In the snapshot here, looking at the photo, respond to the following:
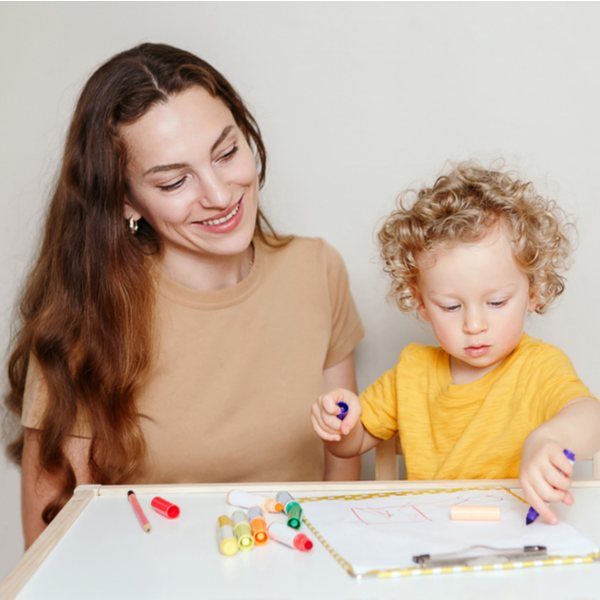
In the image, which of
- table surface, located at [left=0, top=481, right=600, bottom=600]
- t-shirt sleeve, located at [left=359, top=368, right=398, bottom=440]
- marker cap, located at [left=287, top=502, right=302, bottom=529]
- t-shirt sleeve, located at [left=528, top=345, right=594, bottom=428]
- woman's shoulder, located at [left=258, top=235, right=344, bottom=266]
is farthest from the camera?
woman's shoulder, located at [left=258, top=235, right=344, bottom=266]

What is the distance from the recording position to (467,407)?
1.05m

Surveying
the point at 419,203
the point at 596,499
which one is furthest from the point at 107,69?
the point at 596,499

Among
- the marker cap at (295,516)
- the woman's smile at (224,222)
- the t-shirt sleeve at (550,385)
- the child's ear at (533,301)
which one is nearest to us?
the marker cap at (295,516)

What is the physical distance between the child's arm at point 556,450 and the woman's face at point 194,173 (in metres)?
0.66

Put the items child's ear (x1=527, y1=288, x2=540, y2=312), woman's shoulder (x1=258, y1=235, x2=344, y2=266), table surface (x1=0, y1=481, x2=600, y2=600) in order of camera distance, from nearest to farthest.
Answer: table surface (x1=0, y1=481, x2=600, y2=600), child's ear (x1=527, y1=288, x2=540, y2=312), woman's shoulder (x1=258, y1=235, x2=344, y2=266)

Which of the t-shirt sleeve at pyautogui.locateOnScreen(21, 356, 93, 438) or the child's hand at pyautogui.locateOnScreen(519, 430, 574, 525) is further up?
the child's hand at pyautogui.locateOnScreen(519, 430, 574, 525)

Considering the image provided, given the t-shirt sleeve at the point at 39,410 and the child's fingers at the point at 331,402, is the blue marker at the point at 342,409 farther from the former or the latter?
the t-shirt sleeve at the point at 39,410

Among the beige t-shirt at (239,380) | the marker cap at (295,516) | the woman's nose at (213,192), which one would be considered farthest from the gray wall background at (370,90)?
the marker cap at (295,516)

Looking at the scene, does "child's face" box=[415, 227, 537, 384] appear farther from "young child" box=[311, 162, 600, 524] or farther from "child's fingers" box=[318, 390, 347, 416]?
"child's fingers" box=[318, 390, 347, 416]

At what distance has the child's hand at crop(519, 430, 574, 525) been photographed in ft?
2.30

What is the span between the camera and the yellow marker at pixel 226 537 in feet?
2.24

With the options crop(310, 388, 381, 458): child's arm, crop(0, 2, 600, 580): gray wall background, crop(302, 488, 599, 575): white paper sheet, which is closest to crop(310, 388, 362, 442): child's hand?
crop(310, 388, 381, 458): child's arm

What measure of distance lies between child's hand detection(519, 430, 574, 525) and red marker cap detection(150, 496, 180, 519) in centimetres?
40

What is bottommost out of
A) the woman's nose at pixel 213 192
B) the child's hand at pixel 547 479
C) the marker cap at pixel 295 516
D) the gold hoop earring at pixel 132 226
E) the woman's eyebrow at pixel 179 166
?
the marker cap at pixel 295 516
